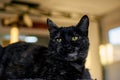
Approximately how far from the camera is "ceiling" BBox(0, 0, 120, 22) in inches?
114

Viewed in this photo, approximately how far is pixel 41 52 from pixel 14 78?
0.28 feet

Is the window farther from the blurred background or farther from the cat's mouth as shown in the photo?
the cat's mouth

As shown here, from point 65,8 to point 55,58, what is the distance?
2.60 metres

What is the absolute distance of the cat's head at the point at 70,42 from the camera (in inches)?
19.6

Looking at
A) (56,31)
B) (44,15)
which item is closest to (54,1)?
(44,15)

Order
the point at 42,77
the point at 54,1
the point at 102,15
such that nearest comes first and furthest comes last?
the point at 42,77 → the point at 54,1 → the point at 102,15

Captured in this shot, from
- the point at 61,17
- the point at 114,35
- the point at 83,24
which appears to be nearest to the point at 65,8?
the point at 61,17

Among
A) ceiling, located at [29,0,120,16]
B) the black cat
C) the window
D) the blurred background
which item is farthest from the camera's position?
the window

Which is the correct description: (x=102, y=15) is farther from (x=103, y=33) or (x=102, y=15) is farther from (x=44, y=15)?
(x=44, y=15)

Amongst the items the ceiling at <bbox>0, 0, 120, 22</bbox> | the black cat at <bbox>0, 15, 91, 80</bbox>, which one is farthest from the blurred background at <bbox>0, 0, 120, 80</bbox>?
the black cat at <bbox>0, 15, 91, 80</bbox>

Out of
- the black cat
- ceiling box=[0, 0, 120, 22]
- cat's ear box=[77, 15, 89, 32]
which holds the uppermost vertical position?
ceiling box=[0, 0, 120, 22]

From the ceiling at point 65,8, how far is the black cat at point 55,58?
7.59 ft

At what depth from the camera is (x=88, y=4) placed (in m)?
2.95

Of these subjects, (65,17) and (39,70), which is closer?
(39,70)
